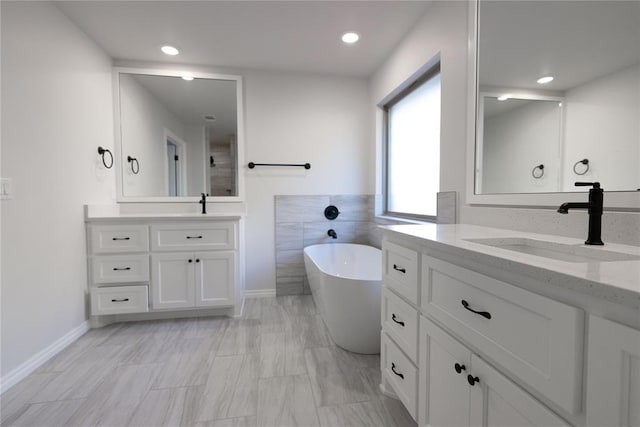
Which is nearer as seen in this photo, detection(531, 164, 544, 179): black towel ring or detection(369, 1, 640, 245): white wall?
detection(369, 1, 640, 245): white wall

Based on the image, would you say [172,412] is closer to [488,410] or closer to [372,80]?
[488,410]

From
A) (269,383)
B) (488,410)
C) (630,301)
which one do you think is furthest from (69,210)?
(630,301)

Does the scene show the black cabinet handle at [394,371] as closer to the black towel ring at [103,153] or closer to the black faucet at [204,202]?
the black faucet at [204,202]

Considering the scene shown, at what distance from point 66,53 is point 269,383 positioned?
8.58 ft

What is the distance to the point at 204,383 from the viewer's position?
1609 mm

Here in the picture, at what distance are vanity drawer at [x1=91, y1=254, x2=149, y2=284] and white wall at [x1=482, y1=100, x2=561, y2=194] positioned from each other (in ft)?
8.28

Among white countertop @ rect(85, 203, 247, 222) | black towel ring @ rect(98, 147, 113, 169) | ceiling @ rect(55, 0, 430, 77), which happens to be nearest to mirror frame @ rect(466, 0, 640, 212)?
ceiling @ rect(55, 0, 430, 77)

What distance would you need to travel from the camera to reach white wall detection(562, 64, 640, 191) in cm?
92

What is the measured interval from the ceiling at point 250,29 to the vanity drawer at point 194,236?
153 cm

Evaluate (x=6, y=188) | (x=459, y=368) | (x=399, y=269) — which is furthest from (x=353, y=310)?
(x=6, y=188)

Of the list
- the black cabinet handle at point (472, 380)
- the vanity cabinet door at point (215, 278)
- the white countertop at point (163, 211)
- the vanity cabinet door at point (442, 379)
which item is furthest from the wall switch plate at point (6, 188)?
the black cabinet handle at point (472, 380)

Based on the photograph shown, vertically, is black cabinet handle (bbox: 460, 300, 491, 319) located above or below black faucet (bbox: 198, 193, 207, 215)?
below

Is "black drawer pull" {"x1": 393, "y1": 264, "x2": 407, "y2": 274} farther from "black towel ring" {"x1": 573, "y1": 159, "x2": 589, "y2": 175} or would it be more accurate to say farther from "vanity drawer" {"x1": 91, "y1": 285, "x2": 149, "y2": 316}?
"vanity drawer" {"x1": 91, "y1": 285, "x2": 149, "y2": 316}

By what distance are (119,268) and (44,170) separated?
0.88 metres
